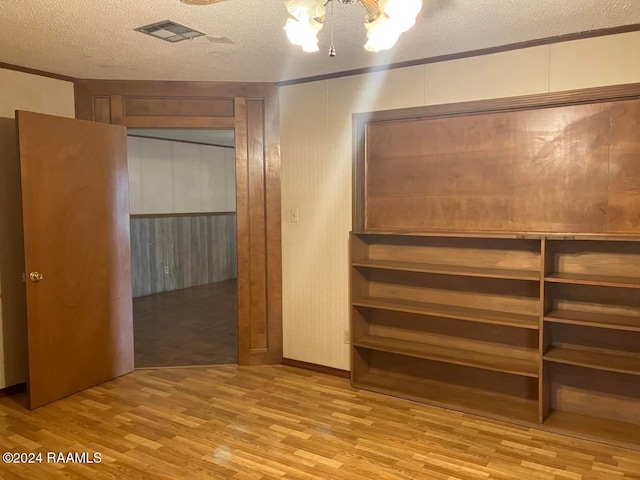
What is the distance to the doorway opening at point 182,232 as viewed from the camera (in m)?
5.95

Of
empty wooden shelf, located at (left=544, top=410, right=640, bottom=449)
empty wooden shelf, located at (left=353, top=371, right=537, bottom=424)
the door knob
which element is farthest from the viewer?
the door knob

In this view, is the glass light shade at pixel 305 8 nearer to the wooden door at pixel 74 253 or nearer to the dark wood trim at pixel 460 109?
the dark wood trim at pixel 460 109

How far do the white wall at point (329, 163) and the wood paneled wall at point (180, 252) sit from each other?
367cm

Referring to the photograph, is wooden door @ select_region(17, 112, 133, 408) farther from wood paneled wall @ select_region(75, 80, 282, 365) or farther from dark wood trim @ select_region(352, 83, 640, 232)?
dark wood trim @ select_region(352, 83, 640, 232)

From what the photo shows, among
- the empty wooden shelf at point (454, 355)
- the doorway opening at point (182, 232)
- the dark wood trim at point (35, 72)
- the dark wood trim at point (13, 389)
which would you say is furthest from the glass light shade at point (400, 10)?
the doorway opening at point (182, 232)

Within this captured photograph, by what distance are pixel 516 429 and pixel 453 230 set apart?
1274mm

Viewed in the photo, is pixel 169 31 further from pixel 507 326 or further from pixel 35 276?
pixel 507 326

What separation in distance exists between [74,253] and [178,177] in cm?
424

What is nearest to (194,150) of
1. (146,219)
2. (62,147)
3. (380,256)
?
(146,219)

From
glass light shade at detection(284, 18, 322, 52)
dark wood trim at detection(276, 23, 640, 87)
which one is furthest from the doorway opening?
glass light shade at detection(284, 18, 322, 52)

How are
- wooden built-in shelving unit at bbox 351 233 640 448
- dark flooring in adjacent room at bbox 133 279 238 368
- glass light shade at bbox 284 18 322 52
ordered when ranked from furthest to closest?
dark flooring in adjacent room at bbox 133 279 238 368 < wooden built-in shelving unit at bbox 351 233 640 448 < glass light shade at bbox 284 18 322 52

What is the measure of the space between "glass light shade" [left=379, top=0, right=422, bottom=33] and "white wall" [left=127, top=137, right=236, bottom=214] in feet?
18.2

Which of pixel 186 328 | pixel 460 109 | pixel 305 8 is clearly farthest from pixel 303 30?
pixel 186 328

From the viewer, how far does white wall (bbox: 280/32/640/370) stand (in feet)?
10.5
